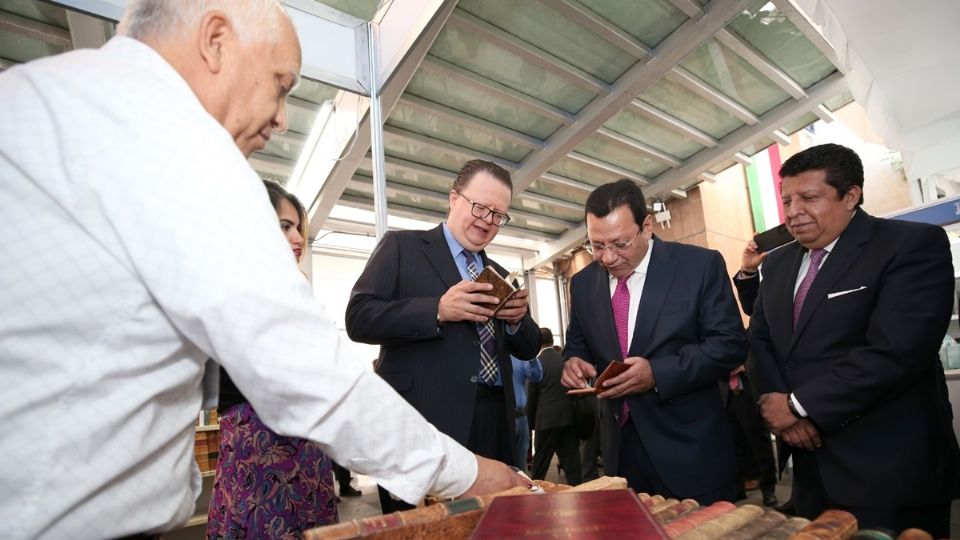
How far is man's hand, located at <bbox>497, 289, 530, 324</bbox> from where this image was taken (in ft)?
6.65

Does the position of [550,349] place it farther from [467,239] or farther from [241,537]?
[241,537]

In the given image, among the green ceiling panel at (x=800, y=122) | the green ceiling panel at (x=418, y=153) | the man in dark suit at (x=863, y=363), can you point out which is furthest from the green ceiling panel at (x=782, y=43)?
the man in dark suit at (x=863, y=363)

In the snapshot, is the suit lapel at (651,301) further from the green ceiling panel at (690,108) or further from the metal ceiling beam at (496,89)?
the green ceiling panel at (690,108)

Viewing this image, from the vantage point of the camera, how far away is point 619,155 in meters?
7.95

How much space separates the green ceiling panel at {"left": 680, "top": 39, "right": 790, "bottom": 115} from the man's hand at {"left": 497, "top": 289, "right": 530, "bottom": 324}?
16.4 ft

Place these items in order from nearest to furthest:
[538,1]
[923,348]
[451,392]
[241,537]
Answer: [241,537]
[923,348]
[451,392]
[538,1]

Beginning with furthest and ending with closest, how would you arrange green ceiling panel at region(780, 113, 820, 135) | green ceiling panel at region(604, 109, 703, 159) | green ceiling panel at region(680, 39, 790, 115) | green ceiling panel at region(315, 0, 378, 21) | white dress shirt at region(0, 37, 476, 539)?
green ceiling panel at region(780, 113, 820, 135) → green ceiling panel at region(604, 109, 703, 159) → green ceiling panel at region(680, 39, 790, 115) → green ceiling panel at region(315, 0, 378, 21) → white dress shirt at region(0, 37, 476, 539)

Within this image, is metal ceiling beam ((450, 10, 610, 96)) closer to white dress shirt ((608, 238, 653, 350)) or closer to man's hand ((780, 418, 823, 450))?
white dress shirt ((608, 238, 653, 350))

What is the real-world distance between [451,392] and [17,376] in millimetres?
1367

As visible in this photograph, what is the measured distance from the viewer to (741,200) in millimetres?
11172

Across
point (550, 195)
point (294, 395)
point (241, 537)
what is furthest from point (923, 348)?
point (550, 195)

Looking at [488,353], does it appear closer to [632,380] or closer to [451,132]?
[632,380]

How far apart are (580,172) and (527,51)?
321 centimetres

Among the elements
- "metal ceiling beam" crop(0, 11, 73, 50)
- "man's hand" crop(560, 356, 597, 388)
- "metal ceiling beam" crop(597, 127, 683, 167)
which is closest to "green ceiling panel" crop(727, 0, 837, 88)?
"metal ceiling beam" crop(597, 127, 683, 167)
